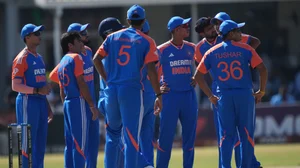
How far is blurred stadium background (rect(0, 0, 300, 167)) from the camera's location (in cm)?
2267

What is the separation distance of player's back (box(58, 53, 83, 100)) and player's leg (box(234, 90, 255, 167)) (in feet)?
7.86

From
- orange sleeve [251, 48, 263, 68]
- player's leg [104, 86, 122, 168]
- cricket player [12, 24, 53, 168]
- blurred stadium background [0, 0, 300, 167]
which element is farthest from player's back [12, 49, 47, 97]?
blurred stadium background [0, 0, 300, 167]

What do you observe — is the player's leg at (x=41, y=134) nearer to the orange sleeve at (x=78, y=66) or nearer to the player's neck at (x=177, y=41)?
the orange sleeve at (x=78, y=66)

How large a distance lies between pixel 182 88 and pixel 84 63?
169cm

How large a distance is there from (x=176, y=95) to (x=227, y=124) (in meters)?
1.40

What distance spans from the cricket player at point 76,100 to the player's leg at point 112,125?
0.79m

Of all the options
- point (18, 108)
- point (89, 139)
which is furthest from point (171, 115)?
point (18, 108)

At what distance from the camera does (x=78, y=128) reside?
40.3ft

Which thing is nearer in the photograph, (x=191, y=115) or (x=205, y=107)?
(x=191, y=115)

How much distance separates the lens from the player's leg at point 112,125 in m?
11.3

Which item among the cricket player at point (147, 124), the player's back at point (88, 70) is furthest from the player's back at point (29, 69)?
the cricket player at point (147, 124)

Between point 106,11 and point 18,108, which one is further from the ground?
point 106,11

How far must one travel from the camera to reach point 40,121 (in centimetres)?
1293

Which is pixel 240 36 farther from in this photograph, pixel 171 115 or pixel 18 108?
pixel 18 108
